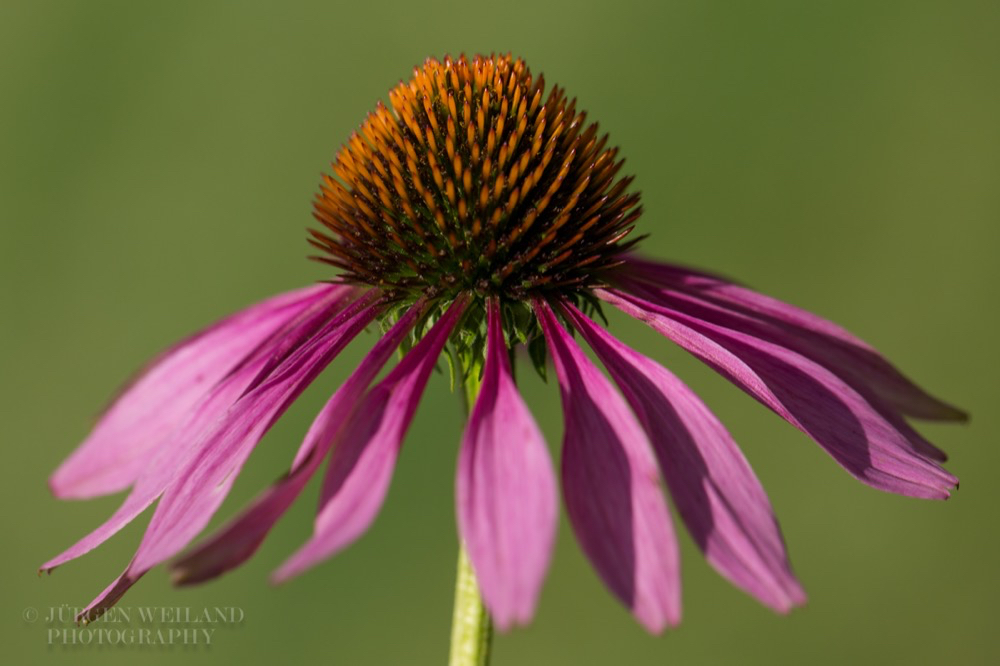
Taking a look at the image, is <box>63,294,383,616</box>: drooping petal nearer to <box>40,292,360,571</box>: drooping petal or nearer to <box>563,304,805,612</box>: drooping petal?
<box>40,292,360,571</box>: drooping petal

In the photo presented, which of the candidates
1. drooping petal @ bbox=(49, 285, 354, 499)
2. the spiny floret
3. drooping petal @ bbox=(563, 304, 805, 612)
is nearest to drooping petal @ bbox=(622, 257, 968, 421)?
the spiny floret

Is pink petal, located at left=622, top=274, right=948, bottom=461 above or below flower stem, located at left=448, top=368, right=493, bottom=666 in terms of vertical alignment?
above

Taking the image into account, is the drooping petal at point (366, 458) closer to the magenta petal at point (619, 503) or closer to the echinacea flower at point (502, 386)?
the echinacea flower at point (502, 386)

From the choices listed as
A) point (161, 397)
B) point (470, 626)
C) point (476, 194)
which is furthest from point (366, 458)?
point (161, 397)

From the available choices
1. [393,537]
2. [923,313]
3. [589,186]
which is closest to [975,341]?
[923,313]

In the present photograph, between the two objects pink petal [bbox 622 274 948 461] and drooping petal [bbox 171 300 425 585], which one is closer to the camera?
drooping petal [bbox 171 300 425 585]

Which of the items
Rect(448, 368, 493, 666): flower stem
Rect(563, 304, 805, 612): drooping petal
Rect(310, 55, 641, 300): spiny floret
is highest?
Rect(310, 55, 641, 300): spiny floret

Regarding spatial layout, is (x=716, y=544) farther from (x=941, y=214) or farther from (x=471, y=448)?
(x=941, y=214)

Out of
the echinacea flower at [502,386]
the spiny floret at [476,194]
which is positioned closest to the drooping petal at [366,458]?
the echinacea flower at [502,386]
